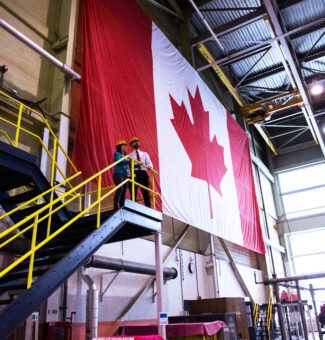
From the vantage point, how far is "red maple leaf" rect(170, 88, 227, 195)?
1391 cm

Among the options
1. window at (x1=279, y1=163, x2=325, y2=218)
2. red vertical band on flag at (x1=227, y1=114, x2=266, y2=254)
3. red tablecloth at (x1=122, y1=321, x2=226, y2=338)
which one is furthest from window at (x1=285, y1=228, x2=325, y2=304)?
red tablecloth at (x1=122, y1=321, x2=226, y2=338)

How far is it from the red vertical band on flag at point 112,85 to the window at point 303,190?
69.7 feet

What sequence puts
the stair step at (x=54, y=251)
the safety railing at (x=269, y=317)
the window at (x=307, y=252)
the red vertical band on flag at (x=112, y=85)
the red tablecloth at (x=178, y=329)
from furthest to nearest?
the window at (x=307, y=252)
the safety railing at (x=269, y=317)
the red tablecloth at (x=178, y=329)
the red vertical band on flag at (x=112, y=85)
the stair step at (x=54, y=251)

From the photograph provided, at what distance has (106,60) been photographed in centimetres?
1040

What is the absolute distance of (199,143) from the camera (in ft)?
49.2

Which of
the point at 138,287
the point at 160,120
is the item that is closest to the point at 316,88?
the point at 160,120

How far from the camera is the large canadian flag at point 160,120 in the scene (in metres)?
9.52

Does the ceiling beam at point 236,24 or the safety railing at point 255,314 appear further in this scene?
the ceiling beam at point 236,24

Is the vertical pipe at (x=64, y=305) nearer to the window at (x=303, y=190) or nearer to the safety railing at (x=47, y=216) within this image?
the safety railing at (x=47, y=216)

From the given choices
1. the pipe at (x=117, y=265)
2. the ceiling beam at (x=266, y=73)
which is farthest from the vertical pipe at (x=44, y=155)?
the ceiling beam at (x=266, y=73)

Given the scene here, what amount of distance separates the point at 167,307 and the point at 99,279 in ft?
13.1

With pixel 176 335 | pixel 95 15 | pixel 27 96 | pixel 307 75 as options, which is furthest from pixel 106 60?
pixel 307 75

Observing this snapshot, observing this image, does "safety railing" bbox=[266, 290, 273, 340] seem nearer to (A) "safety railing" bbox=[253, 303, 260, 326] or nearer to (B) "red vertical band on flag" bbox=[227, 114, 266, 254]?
(A) "safety railing" bbox=[253, 303, 260, 326]

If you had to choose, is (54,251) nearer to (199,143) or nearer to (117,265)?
(117,265)
